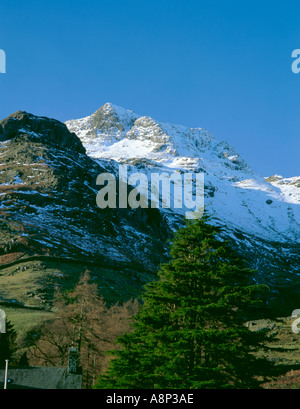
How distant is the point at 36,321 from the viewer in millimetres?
77000

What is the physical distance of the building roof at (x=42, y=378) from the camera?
3603 cm

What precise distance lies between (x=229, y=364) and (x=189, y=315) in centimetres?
417

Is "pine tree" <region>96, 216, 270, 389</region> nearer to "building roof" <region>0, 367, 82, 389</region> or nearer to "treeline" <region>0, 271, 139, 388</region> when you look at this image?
"building roof" <region>0, 367, 82, 389</region>

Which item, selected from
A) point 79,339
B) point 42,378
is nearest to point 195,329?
point 42,378

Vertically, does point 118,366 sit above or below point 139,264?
below

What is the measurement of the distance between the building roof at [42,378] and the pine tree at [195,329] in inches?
168

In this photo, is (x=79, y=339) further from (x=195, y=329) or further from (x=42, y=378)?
(x=195, y=329)

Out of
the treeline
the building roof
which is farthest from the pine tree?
the treeline

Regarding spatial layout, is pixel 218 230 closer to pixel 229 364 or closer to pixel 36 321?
pixel 229 364

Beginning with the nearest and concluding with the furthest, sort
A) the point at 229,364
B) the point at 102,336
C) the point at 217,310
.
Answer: the point at 229,364 < the point at 217,310 < the point at 102,336

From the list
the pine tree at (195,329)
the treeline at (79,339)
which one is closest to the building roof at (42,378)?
the pine tree at (195,329)

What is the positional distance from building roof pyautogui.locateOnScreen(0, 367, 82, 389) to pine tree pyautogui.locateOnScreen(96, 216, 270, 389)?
4.28m

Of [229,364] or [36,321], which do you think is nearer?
[229,364]
